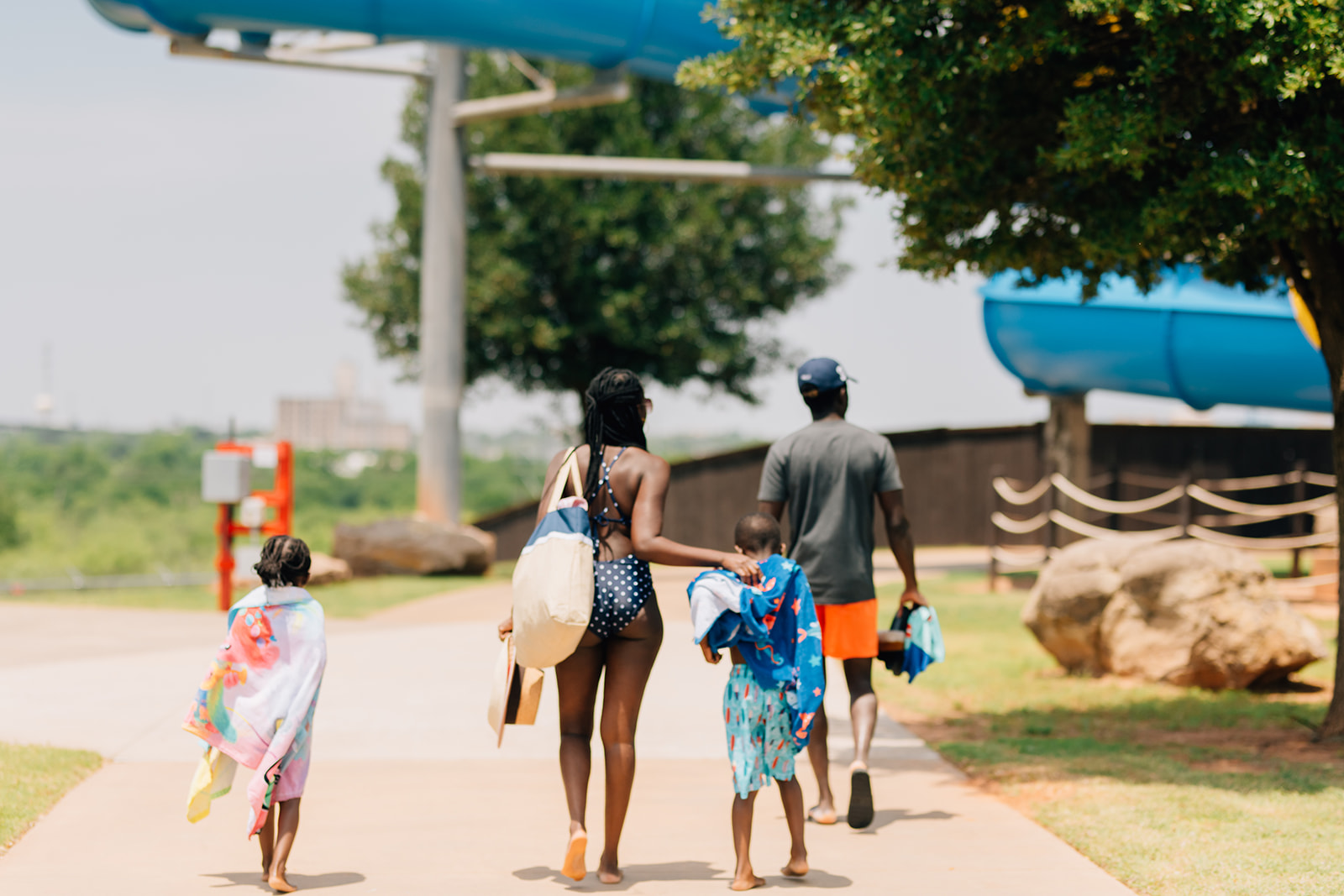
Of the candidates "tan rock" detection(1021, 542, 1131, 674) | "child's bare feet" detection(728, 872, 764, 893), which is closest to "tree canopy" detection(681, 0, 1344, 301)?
"tan rock" detection(1021, 542, 1131, 674)

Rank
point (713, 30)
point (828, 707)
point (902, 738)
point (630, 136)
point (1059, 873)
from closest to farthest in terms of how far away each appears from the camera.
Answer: point (1059, 873)
point (902, 738)
point (828, 707)
point (713, 30)
point (630, 136)

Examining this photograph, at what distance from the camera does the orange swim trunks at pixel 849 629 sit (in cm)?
559

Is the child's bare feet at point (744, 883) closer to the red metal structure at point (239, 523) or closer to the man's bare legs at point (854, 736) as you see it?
the man's bare legs at point (854, 736)

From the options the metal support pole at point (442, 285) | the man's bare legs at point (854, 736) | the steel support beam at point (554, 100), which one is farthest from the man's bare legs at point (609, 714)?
the metal support pole at point (442, 285)

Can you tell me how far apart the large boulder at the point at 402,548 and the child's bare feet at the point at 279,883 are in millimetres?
12833

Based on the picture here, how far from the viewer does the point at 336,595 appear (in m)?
14.6

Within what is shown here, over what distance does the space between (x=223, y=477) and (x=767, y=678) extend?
10.1m

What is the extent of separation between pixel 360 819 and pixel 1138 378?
12.8 metres

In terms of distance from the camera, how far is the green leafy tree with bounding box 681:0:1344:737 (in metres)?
6.29

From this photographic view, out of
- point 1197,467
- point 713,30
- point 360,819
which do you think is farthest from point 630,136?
point 360,819

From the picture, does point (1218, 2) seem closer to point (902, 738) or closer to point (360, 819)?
point (902, 738)

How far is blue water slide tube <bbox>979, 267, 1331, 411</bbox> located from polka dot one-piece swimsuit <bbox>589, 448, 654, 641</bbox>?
11.4 meters

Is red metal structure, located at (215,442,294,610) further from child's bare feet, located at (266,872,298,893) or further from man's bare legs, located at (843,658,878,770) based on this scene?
child's bare feet, located at (266,872,298,893)

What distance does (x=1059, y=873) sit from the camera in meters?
4.80
